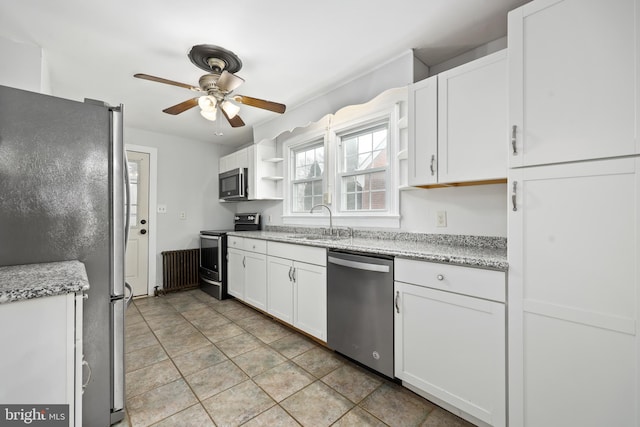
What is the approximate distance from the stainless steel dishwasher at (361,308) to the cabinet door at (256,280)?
3.35 feet

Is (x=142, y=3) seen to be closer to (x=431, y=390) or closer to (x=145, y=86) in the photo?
(x=145, y=86)

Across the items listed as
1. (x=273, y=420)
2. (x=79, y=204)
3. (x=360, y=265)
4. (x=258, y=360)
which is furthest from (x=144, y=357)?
(x=360, y=265)

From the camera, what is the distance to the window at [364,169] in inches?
101

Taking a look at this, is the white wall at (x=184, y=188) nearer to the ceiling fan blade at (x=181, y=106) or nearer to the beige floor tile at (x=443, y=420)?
the ceiling fan blade at (x=181, y=106)

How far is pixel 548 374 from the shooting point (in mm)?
1217

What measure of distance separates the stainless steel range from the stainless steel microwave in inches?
13.8

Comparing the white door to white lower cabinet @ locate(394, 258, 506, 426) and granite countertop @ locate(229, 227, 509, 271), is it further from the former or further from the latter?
white lower cabinet @ locate(394, 258, 506, 426)

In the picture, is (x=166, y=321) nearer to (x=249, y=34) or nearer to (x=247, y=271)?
(x=247, y=271)

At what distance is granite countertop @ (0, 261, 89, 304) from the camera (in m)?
0.84

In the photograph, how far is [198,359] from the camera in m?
2.15

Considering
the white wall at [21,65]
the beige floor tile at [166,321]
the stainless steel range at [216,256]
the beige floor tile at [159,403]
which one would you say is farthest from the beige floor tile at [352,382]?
the white wall at [21,65]

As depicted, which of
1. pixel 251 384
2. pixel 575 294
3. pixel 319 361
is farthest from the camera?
pixel 319 361

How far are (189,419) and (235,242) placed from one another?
7.07 feet

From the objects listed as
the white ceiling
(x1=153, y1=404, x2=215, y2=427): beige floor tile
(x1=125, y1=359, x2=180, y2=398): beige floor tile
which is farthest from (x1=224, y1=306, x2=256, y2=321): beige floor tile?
the white ceiling
